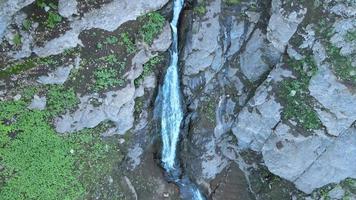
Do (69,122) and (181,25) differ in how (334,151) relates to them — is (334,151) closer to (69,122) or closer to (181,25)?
(181,25)

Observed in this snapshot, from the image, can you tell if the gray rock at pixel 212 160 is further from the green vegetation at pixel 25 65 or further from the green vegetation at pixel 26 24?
the green vegetation at pixel 26 24

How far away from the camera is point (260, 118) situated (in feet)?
34.9

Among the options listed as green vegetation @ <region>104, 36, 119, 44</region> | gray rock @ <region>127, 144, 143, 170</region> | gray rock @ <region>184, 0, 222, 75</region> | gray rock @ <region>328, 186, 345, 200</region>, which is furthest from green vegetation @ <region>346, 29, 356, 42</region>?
gray rock @ <region>127, 144, 143, 170</region>

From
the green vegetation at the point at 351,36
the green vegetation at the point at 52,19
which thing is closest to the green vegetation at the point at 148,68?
the green vegetation at the point at 52,19

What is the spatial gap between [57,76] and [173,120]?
3.29m

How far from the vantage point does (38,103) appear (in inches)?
392

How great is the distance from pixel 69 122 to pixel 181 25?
11.7 feet

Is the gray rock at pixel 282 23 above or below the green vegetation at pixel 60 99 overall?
above

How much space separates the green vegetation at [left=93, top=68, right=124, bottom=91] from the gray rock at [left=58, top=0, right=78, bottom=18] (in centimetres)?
145

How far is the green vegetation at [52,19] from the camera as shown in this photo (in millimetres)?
9492

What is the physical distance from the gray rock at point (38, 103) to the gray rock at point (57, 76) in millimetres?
393

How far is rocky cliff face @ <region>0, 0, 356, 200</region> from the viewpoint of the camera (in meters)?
9.66

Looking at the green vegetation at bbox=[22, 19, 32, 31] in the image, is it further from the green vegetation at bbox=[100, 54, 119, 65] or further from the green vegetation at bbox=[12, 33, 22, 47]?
the green vegetation at bbox=[100, 54, 119, 65]

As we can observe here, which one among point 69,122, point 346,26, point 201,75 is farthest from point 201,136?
point 346,26
